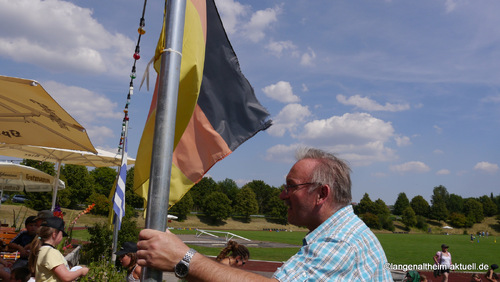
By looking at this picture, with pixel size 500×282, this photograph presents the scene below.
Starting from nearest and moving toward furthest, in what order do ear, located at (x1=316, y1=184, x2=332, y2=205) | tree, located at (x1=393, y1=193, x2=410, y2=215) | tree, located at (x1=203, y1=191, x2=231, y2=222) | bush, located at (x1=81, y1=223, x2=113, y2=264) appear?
ear, located at (x1=316, y1=184, x2=332, y2=205)
bush, located at (x1=81, y1=223, x2=113, y2=264)
tree, located at (x1=203, y1=191, x2=231, y2=222)
tree, located at (x1=393, y1=193, x2=410, y2=215)

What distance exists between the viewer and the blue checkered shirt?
1.64 meters

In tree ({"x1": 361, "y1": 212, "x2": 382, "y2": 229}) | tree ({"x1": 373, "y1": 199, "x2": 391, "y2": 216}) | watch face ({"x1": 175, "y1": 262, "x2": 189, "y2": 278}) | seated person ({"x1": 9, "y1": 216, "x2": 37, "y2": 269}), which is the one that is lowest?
tree ({"x1": 361, "y1": 212, "x2": 382, "y2": 229})

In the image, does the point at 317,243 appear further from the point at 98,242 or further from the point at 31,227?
the point at 98,242

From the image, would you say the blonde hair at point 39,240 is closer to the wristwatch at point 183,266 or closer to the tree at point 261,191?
the wristwatch at point 183,266

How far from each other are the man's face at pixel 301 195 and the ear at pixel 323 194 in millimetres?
27

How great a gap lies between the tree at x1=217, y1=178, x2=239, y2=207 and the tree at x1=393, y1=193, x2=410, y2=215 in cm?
6176

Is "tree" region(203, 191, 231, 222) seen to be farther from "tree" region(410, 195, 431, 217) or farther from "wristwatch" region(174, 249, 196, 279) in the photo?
"wristwatch" region(174, 249, 196, 279)

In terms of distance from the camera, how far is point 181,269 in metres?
1.59

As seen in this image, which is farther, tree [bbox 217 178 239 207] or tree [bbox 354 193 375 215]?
tree [bbox 354 193 375 215]

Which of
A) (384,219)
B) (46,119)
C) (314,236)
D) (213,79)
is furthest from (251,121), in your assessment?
(384,219)

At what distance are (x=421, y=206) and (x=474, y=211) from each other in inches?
653

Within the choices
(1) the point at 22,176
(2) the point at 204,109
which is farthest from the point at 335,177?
(1) the point at 22,176

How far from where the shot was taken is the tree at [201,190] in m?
102

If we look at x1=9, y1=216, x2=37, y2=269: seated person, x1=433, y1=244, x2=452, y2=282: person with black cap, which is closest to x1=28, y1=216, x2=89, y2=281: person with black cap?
x1=9, y1=216, x2=37, y2=269: seated person
